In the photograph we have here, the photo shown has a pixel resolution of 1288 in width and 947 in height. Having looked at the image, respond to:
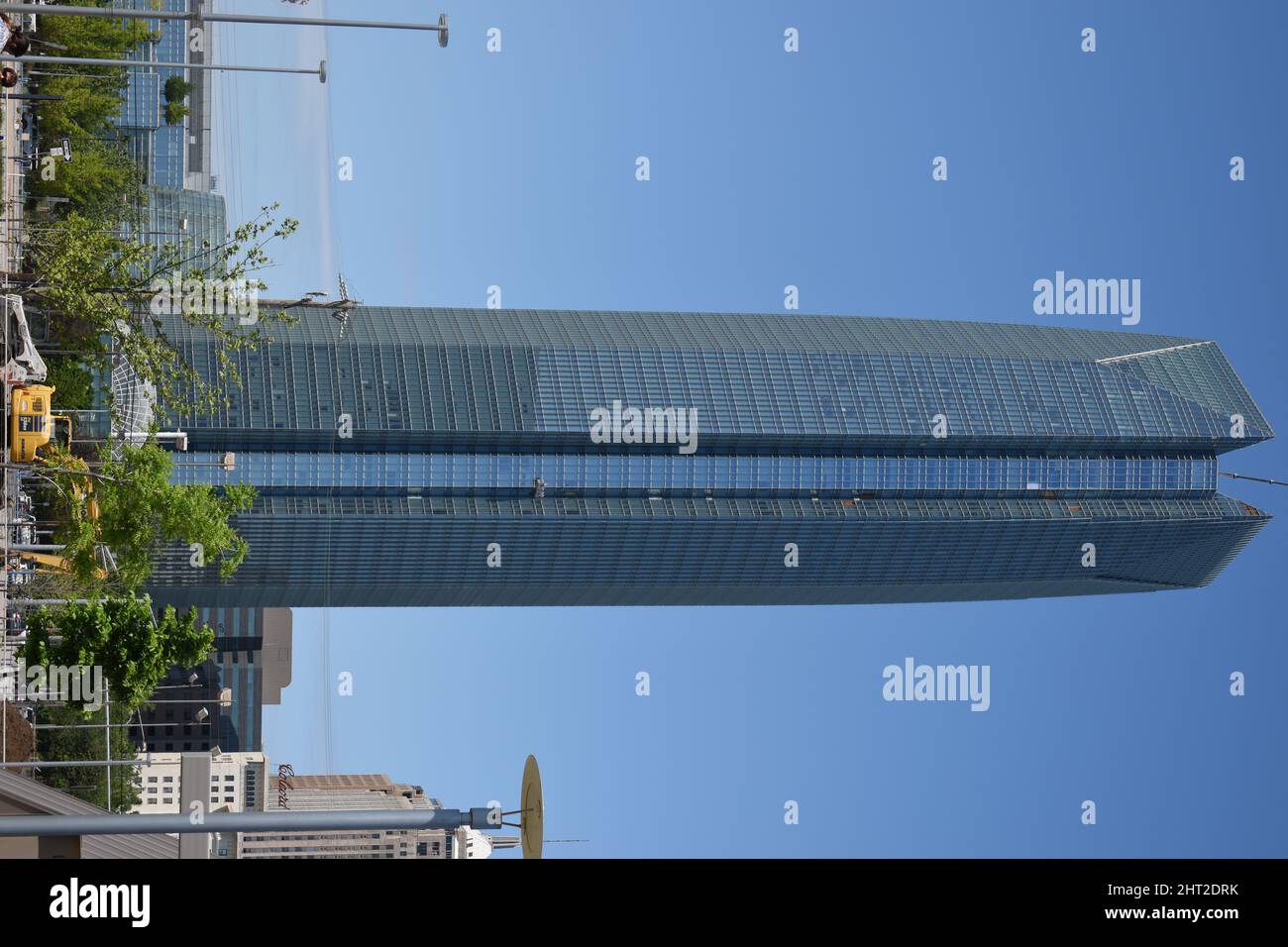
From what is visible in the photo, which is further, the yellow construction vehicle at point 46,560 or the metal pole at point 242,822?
the yellow construction vehicle at point 46,560

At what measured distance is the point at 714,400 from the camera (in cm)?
14312

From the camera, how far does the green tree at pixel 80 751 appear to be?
89.2 metres

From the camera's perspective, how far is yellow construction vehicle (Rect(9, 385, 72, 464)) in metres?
65.6

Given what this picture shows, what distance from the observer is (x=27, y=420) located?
65938 mm

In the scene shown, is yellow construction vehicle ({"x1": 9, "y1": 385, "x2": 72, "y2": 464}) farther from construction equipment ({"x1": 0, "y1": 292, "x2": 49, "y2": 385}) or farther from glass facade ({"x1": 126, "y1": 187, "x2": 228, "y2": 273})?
glass facade ({"x1": 126, "y1": 187, "x2": 228, "y2": 273})

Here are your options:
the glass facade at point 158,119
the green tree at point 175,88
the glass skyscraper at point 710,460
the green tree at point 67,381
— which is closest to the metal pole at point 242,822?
the green tree at point 67,381

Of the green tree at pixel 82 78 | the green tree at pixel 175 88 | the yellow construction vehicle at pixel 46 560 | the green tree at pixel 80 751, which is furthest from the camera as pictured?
the green tree at pixel 175 88

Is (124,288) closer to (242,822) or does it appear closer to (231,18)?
(231,18)

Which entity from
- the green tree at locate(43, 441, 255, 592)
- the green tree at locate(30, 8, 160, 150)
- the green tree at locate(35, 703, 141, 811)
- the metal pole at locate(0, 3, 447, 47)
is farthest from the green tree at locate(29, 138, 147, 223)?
the metal pole at locate(0, 3, 447, 47)

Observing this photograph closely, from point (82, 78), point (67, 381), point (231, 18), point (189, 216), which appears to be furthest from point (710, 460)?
point (231, 18)

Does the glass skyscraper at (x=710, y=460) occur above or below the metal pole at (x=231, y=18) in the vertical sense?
below

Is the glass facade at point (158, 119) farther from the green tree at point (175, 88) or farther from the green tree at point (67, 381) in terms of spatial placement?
the green tree at point (67, 381)

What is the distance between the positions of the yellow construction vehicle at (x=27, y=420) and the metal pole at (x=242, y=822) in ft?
154
